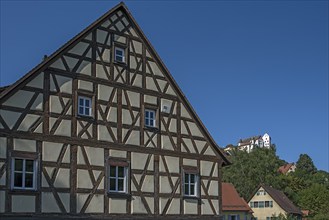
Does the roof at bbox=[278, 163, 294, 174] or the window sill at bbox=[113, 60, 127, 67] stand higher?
the roof at bbox=[278, 163, 294, 174]

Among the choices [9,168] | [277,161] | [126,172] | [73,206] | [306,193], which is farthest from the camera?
[277,161]

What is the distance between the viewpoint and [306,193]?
88.2 m

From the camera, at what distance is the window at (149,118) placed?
26.0 m

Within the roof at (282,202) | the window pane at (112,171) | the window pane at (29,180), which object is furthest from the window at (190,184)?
the roof at (282,202)

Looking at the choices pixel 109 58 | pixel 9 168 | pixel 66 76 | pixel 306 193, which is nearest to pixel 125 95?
pixel 109 58

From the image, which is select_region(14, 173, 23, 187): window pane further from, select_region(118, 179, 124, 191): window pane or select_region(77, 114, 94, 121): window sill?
select_region(118, 179, 124, 191): window pane

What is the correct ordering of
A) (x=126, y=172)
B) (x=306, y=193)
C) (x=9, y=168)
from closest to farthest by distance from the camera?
(x=9, y=168)
(x=126, y=172)
(x=306, y=193)

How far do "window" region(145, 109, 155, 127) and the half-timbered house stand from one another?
48mm

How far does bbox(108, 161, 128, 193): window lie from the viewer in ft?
77.8

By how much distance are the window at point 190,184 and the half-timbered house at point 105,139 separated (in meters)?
0.05

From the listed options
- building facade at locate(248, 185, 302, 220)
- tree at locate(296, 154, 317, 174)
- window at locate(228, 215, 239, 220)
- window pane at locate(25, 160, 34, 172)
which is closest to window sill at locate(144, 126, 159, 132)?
window pane at locate(25, 160, 34, 172)

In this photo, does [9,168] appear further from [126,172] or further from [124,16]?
[124,16]

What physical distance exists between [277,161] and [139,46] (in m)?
72.3

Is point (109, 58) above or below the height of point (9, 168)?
above
